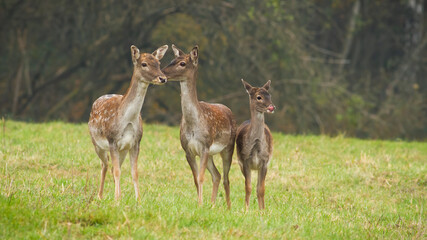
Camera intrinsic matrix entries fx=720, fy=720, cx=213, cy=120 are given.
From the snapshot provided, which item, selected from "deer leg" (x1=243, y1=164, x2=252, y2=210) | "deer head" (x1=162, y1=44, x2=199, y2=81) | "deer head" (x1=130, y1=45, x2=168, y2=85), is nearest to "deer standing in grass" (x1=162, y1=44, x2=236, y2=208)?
"deer head" (x1=162, y1=44, x2=199, y2=81)

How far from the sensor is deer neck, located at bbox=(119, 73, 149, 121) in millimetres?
8930

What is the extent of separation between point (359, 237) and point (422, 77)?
28073 mm

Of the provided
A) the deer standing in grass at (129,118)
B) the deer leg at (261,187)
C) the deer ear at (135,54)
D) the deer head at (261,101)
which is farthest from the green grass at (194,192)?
the deer ear at (135,54)

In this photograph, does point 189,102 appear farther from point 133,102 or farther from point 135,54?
point 135,54

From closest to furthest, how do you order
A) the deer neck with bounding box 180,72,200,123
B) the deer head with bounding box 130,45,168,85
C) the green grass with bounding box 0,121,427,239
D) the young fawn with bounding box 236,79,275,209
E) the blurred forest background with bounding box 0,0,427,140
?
1. the green grass with bounding box 0,121,427,239
2. the deer head with bounding box 130,45,168,85
3. the deer neck with bounding box 180,72,200,123
4. the young fawn with bounding box 236,79,275,209
5. the blurred forest background with bounding box 0,0,427,140

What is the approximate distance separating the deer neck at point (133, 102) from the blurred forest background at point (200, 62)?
1060cm

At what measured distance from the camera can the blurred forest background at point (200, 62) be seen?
68.7ft

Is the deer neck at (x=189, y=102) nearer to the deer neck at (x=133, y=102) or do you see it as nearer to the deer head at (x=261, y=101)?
the deer neck at (x=133, y=102)

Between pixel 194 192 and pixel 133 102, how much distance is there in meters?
2.59

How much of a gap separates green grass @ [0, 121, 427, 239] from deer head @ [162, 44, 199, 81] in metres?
1.59

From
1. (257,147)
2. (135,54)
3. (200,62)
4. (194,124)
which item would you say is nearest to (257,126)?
(257,147)

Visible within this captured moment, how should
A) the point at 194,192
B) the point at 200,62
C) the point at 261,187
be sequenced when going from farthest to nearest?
the point at 200,62 < the point at 194,192 < the point at 261,187

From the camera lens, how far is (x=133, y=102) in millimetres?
8953

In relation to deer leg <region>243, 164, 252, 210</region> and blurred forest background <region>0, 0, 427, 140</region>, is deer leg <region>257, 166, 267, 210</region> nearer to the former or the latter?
deer leg <region>243, 164, 252, 210</region>
